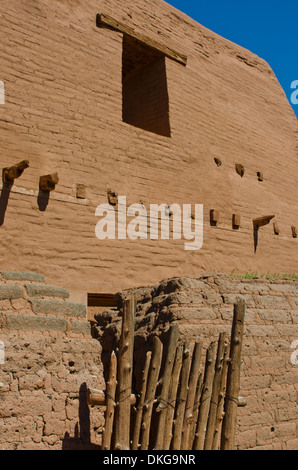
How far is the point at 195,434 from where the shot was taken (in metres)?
4.45

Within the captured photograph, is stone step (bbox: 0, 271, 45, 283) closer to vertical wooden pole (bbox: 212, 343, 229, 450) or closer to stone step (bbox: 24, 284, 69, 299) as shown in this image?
stone step (bbox: 24, 284, 69, 299)

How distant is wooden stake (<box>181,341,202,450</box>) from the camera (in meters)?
4.36

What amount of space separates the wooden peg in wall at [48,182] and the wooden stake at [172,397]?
11.7ft

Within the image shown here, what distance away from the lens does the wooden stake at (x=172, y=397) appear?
14.0 feet

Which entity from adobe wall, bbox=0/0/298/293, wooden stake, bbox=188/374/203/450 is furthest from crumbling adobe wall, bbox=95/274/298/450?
adobe wall, bbox=0/0/298/293

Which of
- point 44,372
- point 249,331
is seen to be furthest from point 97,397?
point 249,331

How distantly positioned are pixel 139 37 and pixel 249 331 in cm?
639

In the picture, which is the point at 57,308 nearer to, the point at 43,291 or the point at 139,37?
the point at 43,291

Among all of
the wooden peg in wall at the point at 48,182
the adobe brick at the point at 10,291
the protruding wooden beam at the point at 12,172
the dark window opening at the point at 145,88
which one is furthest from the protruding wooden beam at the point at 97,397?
the dark window opening at the point at 145,88

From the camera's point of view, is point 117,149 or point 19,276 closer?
point 19,276

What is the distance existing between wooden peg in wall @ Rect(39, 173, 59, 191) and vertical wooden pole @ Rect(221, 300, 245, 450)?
3416 millimetres

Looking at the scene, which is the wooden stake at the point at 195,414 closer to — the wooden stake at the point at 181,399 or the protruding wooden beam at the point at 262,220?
the wooden stake at the point at 181,399

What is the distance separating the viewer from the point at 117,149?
28.1 ft

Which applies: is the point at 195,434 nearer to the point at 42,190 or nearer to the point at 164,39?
the point at 42,190
